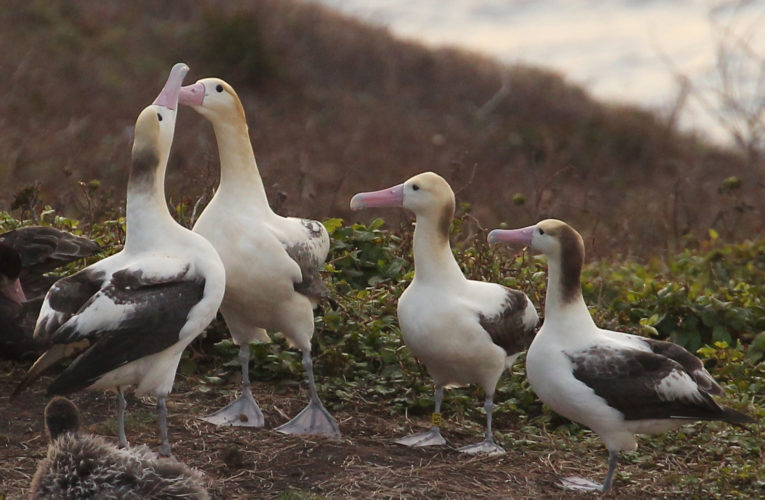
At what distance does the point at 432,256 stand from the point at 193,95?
167 cm

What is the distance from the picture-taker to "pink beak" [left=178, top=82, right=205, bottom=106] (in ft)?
22.3

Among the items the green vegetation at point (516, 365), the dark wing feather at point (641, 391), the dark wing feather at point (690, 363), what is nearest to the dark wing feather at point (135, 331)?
the green vegetation at point (516, 365)

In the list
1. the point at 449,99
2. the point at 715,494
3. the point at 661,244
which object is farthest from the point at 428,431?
the point at 449,99

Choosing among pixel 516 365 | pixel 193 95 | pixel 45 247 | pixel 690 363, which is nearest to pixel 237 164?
pixel 193 95

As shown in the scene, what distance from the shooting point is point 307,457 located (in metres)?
6.25

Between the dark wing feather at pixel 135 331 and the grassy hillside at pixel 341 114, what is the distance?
8021 mm

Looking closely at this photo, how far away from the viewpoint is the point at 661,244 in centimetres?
1305

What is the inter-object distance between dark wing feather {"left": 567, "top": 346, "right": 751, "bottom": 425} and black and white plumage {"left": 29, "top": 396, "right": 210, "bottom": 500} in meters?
2.14

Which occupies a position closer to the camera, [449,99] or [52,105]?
[52,105]

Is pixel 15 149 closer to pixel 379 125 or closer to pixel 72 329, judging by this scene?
pixel 379 125

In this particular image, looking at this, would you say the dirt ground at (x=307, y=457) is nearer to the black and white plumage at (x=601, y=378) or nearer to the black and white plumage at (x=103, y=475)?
the black and white plumage at (x=601, y=378)

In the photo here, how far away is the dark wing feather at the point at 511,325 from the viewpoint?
6.68 m

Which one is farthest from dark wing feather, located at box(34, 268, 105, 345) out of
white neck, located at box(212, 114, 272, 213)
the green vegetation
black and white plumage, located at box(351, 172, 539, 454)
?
black and white plumage, located at box(351, 172, 539, 454)

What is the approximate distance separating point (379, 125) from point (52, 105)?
6195mm
